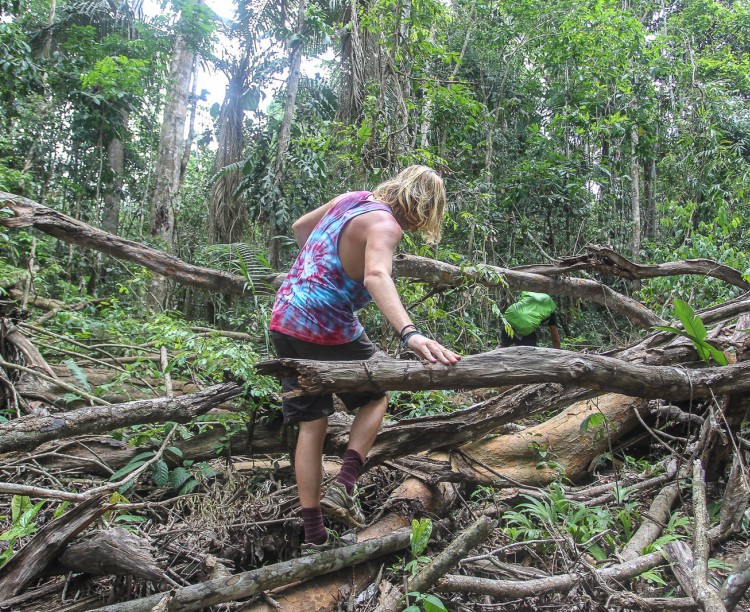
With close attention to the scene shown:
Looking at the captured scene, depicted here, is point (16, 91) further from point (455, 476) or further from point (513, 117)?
point (455, 476)

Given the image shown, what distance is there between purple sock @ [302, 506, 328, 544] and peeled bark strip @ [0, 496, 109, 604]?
0.81 m

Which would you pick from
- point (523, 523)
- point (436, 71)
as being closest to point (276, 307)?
point (523, 523)

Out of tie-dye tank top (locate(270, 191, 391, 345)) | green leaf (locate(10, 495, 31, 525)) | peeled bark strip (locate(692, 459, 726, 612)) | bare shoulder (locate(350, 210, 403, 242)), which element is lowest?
green leaf (locate(10, 495, 31, 525))

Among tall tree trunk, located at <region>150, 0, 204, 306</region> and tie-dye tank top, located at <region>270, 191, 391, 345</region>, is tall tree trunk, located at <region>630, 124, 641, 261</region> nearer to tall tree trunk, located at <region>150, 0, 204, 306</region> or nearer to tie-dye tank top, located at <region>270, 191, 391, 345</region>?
tall tree trunk, located at <region>150, 0, 204, 306</region>

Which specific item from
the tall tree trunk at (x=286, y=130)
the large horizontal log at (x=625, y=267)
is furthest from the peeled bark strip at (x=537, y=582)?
the tall tree trunk at (x=286, y=130)

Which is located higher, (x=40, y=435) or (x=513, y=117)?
(x=513, y=117)

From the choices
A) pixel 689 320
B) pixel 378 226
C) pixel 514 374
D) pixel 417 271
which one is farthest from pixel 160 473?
pixel 689 320

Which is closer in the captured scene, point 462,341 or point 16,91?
point 462,341

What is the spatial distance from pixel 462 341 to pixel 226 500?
3.75 m

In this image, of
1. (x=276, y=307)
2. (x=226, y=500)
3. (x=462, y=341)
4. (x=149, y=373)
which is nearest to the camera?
(x=276, y=307)

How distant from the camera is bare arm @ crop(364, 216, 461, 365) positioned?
2.05m

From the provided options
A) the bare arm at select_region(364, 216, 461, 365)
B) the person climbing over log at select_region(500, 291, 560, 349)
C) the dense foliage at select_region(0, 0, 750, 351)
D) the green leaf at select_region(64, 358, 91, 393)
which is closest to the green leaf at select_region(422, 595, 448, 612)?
the bare arm at select_region(364, 216, 461, 365)

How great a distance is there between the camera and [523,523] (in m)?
2.83

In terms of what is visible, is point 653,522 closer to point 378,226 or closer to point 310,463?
point 310,463
